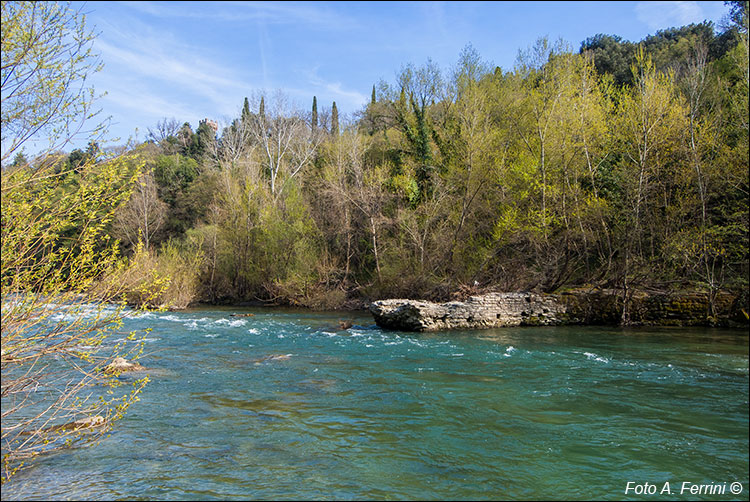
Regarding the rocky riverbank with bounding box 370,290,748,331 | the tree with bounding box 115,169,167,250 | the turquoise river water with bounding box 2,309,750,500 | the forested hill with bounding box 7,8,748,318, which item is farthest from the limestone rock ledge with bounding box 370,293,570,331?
the tree with bounding box 115,169,167,250

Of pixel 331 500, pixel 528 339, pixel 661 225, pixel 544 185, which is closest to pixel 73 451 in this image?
pixel 331 500

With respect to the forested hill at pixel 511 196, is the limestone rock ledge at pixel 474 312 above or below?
A: below

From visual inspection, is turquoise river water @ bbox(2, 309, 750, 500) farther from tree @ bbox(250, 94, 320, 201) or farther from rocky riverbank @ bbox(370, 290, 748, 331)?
tree @ bbox(250, 94, 320, 201)

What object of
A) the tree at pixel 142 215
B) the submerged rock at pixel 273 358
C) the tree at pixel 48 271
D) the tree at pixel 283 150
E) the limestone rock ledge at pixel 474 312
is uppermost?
the tree at pixel 283 150

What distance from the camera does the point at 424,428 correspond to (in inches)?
320

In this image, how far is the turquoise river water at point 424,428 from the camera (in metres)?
6.04

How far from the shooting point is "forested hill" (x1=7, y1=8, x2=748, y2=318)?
2080cm

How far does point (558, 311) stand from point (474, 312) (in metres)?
3.78

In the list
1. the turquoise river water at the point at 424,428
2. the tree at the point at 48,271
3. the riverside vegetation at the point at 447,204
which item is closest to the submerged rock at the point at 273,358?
the turquoise river water at the point at 424,428

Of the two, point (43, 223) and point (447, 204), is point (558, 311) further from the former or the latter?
point (43, 223)

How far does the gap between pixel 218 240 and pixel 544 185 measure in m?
22.5

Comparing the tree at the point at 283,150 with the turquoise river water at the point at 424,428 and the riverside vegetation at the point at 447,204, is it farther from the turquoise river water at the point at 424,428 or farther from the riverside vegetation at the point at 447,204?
the turquoise river water at the point at 424,428

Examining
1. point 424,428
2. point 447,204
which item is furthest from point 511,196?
point 424,428

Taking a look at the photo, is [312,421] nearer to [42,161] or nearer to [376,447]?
[376,447]
